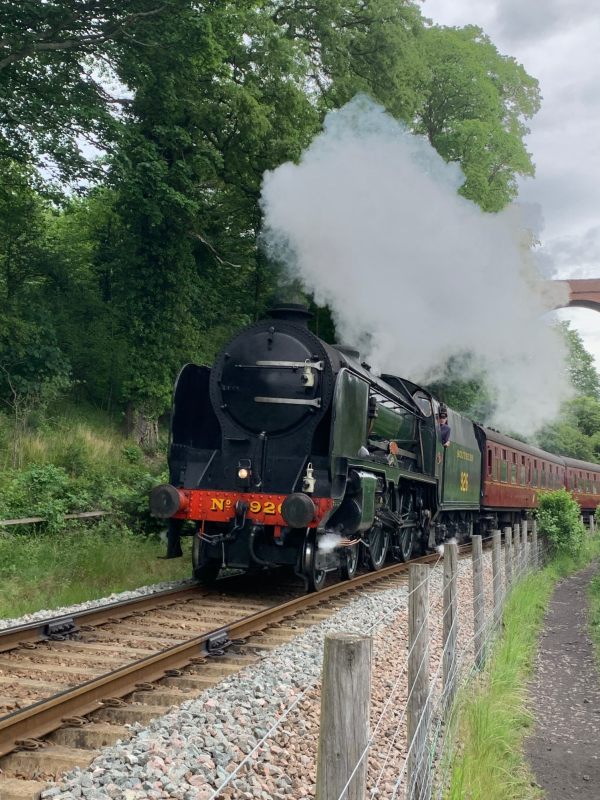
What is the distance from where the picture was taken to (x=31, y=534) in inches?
412

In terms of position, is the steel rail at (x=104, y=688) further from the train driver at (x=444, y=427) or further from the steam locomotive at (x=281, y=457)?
the train driver at (x=444, y=427)

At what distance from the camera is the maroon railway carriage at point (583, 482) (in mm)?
29603

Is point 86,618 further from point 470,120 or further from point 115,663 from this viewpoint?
point 470,120

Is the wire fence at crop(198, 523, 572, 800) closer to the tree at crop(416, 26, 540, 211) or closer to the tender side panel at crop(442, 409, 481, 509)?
the tender side panel at crop(442, 409, 481, 509)

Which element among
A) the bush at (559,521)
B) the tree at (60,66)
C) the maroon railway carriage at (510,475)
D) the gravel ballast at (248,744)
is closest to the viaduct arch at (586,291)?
the maroon railway carriage at (510,475)

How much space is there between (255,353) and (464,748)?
531cm

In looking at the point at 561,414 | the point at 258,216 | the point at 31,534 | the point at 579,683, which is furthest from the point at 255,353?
the point at 561,414

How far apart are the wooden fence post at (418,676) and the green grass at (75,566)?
4.97 meters

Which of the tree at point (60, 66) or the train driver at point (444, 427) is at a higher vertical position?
the tree at point (60, 66)

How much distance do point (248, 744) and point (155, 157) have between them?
48.5ft

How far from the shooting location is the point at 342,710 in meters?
2.18

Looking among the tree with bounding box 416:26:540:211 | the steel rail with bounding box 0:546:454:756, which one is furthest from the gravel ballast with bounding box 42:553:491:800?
the tree with bounding box 416:26:540:211

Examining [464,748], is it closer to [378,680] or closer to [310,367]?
[378,680]

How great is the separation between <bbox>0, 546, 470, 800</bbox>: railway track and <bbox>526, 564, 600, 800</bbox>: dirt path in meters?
2.12
